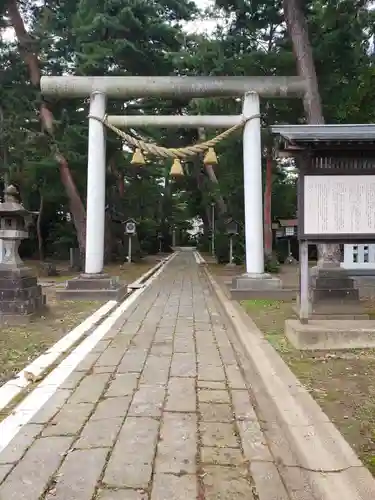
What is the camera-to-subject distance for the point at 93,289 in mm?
11883

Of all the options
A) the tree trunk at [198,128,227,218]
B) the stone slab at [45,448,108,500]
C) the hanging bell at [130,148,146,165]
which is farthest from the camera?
the tree trunk at [198,128,227,218]

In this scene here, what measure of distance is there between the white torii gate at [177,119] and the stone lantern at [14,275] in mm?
2905

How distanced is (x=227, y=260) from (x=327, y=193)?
19.9 metres

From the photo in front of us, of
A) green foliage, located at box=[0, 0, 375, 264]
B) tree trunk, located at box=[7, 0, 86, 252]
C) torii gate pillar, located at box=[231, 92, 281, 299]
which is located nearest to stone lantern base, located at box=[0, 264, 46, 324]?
torii gate pillar, located at box=[231, 92, 281, 299]

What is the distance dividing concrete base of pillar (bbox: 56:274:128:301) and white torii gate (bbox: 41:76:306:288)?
32 cm

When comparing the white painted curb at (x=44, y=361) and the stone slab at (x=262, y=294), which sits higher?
the stone slab at (x=262, y=294)

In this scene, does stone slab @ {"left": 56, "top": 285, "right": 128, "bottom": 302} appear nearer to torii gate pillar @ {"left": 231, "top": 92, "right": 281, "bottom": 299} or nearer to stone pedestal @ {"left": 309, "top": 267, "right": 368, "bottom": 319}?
torii gate pillar @ {"left": 231, "top": 92, "right": 281, "bottom": 299}

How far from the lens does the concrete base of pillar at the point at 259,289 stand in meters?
11.9

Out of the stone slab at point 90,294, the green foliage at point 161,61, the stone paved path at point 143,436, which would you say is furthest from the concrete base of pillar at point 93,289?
the green foliage at point 161,61

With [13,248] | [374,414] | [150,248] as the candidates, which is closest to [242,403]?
[374,414]

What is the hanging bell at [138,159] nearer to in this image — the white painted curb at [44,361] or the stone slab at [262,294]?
the stone slab at [262,294]

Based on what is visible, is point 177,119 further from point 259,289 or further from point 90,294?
point 90,294

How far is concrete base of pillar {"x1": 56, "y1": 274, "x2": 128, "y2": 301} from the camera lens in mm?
11672

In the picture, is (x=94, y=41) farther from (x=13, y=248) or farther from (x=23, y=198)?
(x=23, y=198)
